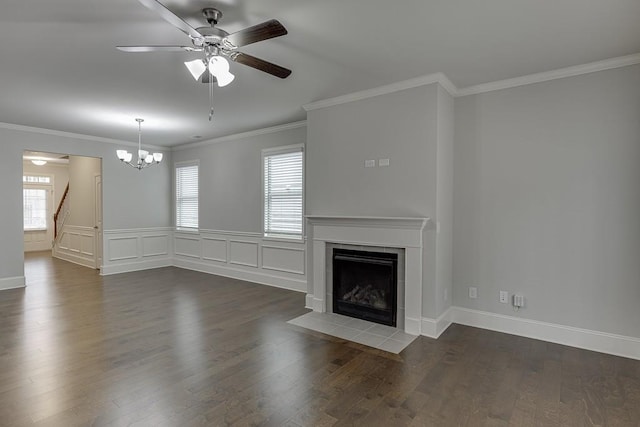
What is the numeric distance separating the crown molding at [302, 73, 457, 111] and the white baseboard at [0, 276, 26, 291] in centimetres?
559

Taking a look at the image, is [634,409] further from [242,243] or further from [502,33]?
[242,243]

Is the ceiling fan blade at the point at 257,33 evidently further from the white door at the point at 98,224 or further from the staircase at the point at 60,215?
the staircase at the point at 60,215

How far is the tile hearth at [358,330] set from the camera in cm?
345

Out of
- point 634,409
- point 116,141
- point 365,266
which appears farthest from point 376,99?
point 116,141

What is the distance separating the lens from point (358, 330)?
380 centimetres

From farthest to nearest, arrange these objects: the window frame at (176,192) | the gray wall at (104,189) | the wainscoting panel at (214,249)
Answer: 1. the window frame at (176,192)
2. the wainscoting panel at (214,249)
3. the gray wall at (104,189)

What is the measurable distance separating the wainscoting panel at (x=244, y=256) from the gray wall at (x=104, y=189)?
892 millimetres

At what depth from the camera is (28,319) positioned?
13.5 ft

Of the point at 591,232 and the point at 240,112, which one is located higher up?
the point at 240,112

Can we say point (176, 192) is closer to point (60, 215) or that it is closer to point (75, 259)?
point (75, 259)

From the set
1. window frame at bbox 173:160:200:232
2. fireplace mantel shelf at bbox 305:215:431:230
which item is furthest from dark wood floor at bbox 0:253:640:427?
window frame at bbox 173:160:200:232

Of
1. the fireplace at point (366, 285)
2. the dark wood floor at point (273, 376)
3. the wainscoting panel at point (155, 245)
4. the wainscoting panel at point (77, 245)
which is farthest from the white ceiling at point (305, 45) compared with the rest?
the wainscoting panel at point (77, 245)

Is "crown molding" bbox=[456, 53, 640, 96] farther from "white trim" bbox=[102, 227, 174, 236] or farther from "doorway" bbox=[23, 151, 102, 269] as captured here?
"doorway" bbox=[23, 151, 102, 269]

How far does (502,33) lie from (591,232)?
81.4 inches
